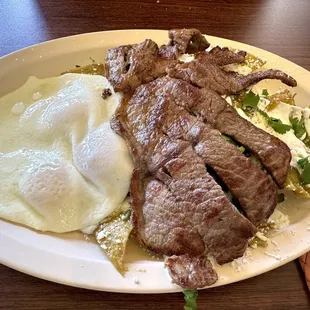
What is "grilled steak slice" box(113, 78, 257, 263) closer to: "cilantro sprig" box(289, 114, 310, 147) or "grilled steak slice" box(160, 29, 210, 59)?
"grilled steak slice" box(160, 29, 210, 59)

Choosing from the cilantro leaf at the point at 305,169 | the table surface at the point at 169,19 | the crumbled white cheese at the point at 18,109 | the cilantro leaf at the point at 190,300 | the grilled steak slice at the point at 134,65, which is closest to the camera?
the cilantro leaf at the point at 190,300

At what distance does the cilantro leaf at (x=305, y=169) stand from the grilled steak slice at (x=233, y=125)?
109 millimetres

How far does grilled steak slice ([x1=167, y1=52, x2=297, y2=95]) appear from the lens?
1.82 metres

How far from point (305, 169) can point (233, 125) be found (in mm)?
387

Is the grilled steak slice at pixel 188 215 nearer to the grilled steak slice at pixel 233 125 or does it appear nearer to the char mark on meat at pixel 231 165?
the char mark on meat at pixel 231 165

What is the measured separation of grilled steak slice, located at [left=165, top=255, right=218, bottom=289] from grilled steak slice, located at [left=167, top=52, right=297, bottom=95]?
797mm

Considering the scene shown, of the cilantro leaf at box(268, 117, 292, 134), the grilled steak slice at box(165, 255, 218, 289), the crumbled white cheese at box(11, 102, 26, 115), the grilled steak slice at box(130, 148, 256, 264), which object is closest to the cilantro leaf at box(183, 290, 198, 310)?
the grilled steak slice at box(165, 255, 218, 289)

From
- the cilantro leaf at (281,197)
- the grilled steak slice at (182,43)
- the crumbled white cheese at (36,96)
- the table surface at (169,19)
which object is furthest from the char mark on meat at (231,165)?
the table surface at (169,19)

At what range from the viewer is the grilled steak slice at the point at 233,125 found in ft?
5.31

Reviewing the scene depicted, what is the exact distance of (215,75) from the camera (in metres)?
1.87

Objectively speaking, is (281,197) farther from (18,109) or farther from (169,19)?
(169,19)

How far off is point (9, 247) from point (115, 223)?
0.42m

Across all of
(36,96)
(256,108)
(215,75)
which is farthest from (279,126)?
(36,96)

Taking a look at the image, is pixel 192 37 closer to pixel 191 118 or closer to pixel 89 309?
pixel 191 118
